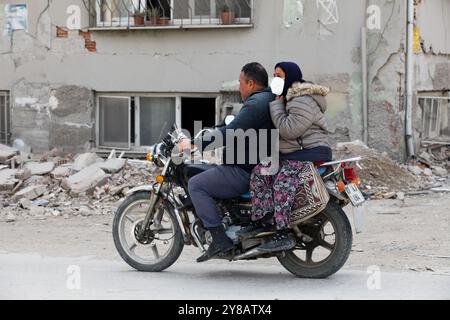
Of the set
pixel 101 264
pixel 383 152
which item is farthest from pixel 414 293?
pixel 383 152

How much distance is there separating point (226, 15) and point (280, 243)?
20.4 feet

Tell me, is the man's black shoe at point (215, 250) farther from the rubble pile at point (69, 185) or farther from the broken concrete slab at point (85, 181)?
the broken concrete slab at point (85, 181)

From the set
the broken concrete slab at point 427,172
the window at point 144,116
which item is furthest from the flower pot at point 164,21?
the broken concrete slab at point 427,172

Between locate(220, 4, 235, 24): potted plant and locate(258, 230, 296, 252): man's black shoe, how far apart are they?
20.2ft

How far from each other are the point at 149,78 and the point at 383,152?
11.9 ft

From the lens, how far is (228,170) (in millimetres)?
6223

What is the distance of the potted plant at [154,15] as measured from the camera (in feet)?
39.8

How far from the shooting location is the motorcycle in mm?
6133

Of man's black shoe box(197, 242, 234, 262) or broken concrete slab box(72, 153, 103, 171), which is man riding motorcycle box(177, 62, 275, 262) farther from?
broken concrete slab box(72, 153, 103, 171)

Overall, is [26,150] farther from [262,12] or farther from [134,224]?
[134,224]

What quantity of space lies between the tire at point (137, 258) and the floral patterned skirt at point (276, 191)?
0.69 metres

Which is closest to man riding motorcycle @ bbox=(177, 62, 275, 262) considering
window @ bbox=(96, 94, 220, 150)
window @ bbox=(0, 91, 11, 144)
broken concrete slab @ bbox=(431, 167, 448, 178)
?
broken concrete slab @ bbox=(431, 167, 448, 178)

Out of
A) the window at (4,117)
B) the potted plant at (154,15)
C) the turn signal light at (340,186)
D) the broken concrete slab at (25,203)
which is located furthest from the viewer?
the window at (4,117)

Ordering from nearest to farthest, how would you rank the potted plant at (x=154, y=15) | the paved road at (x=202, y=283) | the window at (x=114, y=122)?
the paved road at (x=202, y=283), the potted plant at (x=154, y=15), the window at (x=114, y=122)
